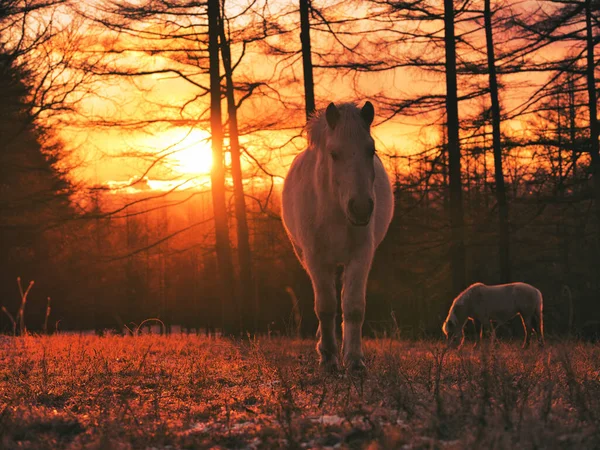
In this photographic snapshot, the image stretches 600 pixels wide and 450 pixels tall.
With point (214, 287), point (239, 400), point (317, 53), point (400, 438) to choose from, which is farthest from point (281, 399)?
point (214, 287)

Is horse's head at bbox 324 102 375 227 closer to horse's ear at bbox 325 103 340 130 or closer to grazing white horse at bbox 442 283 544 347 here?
horse's ear at bbox 325 103 340 130

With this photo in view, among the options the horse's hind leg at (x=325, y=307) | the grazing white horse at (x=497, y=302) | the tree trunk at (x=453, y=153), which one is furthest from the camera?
the tree trunk at (x=453, y=153)

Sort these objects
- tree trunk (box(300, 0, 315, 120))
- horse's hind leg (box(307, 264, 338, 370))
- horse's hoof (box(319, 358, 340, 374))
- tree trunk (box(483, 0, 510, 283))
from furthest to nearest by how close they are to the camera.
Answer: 1. tree trunk (box(483, 0, 510, 283))
2. tree trunk (box(300, 0, 315, 120))
3. horse's hind leg (box(307, 264, 338, 370))
4. horse's hoof (box(319, 358, 340, 374))

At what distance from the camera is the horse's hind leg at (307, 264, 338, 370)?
5.77 m

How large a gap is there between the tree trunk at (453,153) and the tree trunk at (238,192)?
5.43 meters

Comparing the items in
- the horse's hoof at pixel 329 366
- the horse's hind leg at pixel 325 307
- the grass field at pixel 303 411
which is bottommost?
the horse's hoof at pixel 329 366

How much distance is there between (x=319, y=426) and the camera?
124 inches

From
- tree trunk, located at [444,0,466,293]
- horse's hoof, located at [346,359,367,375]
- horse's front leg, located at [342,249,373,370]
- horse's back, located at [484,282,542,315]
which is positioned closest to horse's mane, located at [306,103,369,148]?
horse's front leg, located at [342,249,373,370]

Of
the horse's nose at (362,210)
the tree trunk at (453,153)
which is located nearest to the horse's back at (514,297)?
the tree trunk at (453,153)

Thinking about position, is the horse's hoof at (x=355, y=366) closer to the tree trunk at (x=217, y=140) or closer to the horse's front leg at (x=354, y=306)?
the horse's front leg at (x=354, y=306)

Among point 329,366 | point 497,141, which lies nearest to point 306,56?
point 497,141

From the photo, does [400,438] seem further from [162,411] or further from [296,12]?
[296,12]

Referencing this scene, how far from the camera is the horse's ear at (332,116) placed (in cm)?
515

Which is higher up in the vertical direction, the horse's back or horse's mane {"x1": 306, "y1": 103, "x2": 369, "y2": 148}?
horse's mane {"x1": 306, "y1": 103, "x2": 369, "y2": 148}
